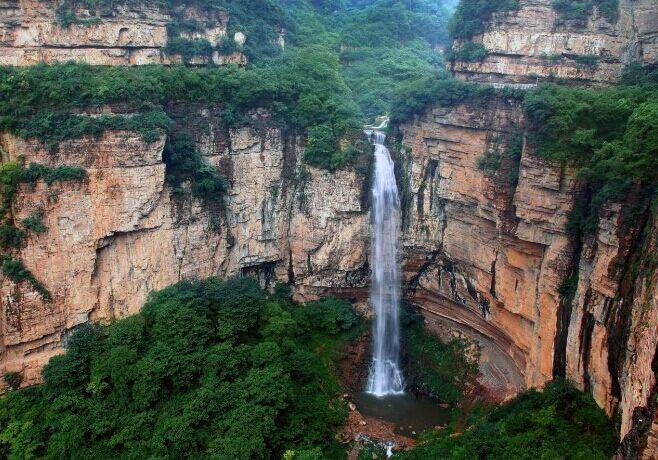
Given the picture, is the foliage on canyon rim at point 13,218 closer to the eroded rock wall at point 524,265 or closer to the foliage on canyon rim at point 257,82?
the foliage on canyon rim at point 257,82

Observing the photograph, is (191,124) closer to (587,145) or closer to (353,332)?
(353,332)

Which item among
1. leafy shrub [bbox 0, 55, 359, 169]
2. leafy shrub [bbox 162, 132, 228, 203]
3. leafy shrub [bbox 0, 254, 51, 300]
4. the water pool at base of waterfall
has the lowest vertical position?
the water pool at base of waterfall

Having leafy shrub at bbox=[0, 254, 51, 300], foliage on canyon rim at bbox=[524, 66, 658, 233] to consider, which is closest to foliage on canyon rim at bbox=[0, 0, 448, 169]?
leafy shrub at bbox=[0, 254, 51, 300]

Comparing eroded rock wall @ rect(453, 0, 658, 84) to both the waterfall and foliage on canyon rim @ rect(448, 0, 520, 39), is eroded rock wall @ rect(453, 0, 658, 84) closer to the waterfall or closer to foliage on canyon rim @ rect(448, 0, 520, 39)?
foliage on canyon rim @ rect(448, 0, 520, 39)

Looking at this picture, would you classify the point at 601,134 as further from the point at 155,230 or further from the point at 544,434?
the point at 155,230

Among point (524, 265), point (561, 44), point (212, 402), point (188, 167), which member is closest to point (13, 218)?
point (188, 167)
